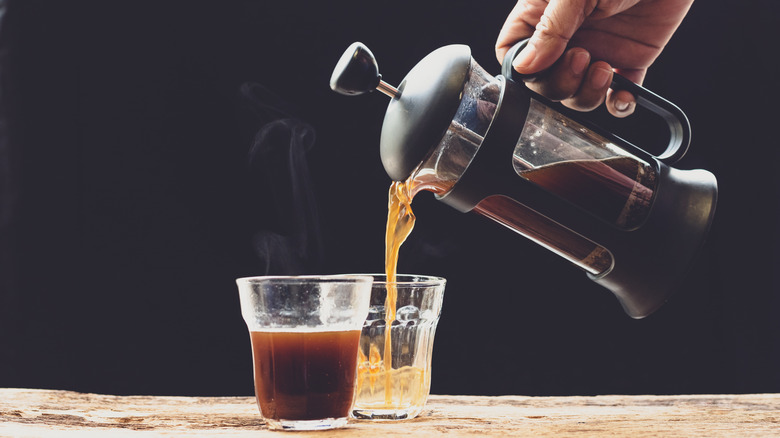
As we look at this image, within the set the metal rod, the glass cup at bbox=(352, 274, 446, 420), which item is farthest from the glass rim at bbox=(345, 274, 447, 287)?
the metal rod

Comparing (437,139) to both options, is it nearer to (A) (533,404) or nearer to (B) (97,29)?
(A) (533,404)

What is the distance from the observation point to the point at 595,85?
1.19 metres

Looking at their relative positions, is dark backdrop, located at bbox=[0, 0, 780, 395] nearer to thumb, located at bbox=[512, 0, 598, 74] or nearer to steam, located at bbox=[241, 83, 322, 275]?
steam, located at bbox=[241, 83, 322, 275]

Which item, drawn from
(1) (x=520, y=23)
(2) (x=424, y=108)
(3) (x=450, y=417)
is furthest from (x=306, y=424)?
(1) (x=520, y=23)

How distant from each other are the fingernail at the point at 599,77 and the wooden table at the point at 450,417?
52 cm

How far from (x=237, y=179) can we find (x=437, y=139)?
1.02 meters

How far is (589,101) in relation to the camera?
122 centimetres

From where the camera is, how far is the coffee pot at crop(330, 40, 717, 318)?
94 centimetres

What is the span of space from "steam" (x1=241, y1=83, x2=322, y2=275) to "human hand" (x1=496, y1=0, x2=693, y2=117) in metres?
0.60

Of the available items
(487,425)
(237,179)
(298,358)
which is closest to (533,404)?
(487,425)

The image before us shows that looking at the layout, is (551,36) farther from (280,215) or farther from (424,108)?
(280,215)

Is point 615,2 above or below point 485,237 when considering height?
above

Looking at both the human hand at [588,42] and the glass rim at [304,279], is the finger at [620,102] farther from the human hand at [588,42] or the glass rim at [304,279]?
the glass rim at [304,279]

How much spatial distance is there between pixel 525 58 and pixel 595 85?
18cm
